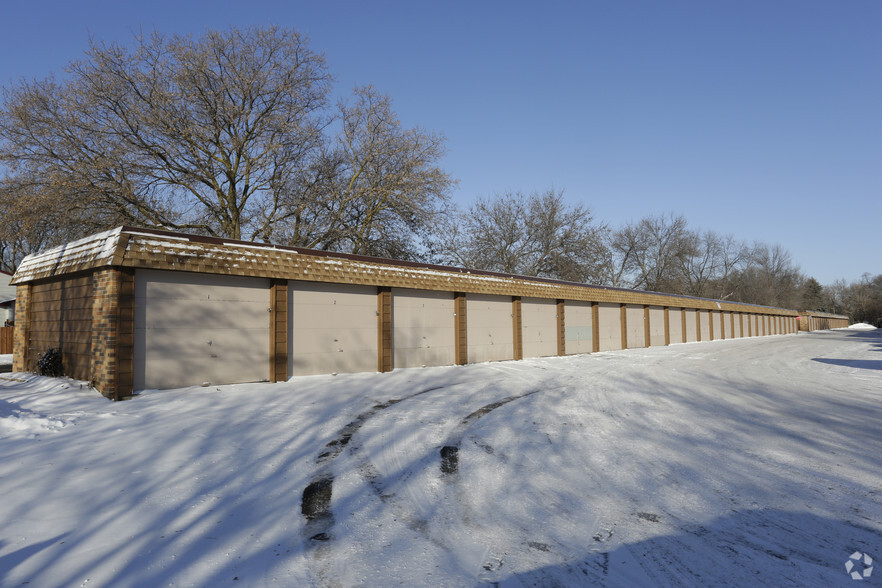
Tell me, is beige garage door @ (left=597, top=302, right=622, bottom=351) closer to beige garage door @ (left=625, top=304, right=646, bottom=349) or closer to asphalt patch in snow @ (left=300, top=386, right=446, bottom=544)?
beige garage door @ (left=625, top=304, right=646, bottom=349)

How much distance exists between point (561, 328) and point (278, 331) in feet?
48.9

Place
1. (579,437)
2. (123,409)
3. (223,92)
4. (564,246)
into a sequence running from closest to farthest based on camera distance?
1. (579,437)
2. (123,409)
3. (223,92)
4. (564,246)

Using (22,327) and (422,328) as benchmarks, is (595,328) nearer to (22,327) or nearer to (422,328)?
(422,328)

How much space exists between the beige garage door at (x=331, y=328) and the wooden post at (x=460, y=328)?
12.7 ft

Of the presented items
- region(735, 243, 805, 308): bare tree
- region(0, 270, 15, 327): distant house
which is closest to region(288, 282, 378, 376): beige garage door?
region(0, 270, 15, 327): distant house

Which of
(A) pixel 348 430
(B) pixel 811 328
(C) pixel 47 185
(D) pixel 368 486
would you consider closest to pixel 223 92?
(C) pixel 47 185

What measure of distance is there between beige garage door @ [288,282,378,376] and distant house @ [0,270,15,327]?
30480 mm

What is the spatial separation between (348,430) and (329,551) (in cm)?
407

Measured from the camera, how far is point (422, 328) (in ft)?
55.8

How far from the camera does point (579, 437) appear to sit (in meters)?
8.09

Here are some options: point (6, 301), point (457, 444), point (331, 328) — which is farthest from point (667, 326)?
point (6, 301)

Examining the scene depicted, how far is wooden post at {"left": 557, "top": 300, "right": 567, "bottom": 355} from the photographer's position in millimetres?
23484

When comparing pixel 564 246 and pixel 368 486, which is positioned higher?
pixel 564 246

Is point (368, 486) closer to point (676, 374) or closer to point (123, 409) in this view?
point (123, 409)
